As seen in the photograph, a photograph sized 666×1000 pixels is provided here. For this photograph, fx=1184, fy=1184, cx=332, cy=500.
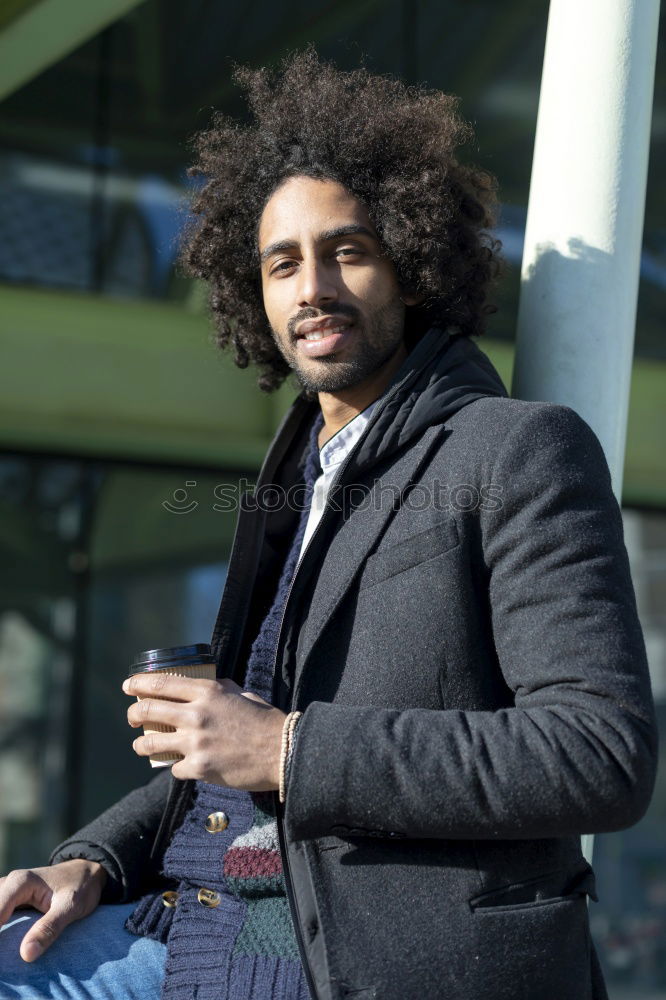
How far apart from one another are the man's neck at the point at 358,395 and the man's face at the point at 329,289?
0.04m

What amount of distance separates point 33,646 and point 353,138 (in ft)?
15.2

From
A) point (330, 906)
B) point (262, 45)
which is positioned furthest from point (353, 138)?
point (262, 45)

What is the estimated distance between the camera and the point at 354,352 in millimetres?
2465

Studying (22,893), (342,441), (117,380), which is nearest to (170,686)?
(22,893)

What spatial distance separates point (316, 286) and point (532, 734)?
3.64 ft

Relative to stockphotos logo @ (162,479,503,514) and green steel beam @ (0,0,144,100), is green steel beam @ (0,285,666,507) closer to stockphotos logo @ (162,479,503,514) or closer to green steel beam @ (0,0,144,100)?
green steel beam @ (0,0,144,100)

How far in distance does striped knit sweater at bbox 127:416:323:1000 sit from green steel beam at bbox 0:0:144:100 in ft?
12.4

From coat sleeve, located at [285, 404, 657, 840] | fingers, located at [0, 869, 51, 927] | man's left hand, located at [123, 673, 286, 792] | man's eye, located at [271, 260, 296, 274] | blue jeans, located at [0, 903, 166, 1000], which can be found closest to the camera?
coat sleeve, located at [285, 404, 657, 840]

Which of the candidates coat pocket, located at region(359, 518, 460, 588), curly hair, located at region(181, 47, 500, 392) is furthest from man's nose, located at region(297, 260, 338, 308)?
coat pocket, located at region(359, 518, 460, 588)

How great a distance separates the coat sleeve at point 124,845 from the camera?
2.45 m

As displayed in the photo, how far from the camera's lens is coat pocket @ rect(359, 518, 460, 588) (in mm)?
1979

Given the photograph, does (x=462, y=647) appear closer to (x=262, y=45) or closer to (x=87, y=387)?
(x=87, y=387)

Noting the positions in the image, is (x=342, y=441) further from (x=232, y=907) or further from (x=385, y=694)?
(x=232, y=907)

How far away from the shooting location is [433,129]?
9.30 ft
